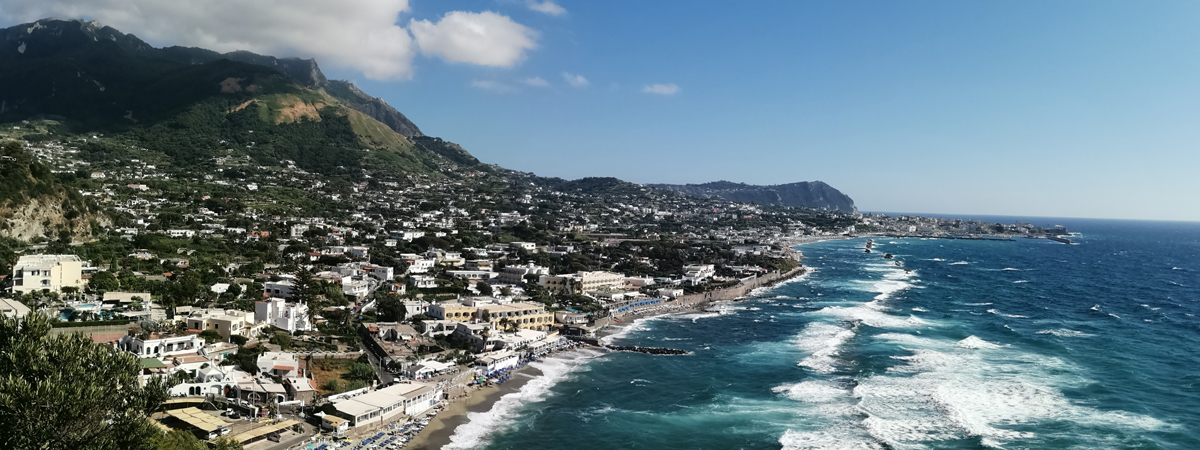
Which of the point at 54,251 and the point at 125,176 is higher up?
the point at 125,176

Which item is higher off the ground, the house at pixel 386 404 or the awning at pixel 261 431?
the awning at pixel 261 431

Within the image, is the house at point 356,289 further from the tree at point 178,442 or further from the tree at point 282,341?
the tree at point 178,442

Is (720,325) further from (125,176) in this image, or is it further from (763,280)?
(125,176)

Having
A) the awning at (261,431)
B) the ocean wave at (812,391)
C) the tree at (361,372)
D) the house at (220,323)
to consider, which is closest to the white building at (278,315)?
the house at (220,323)

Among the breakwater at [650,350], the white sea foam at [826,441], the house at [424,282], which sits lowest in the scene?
the breakwater at [650,350]

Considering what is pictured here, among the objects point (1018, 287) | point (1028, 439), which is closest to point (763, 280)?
point (1018, 287)

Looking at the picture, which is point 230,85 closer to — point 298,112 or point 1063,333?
point 298,112
